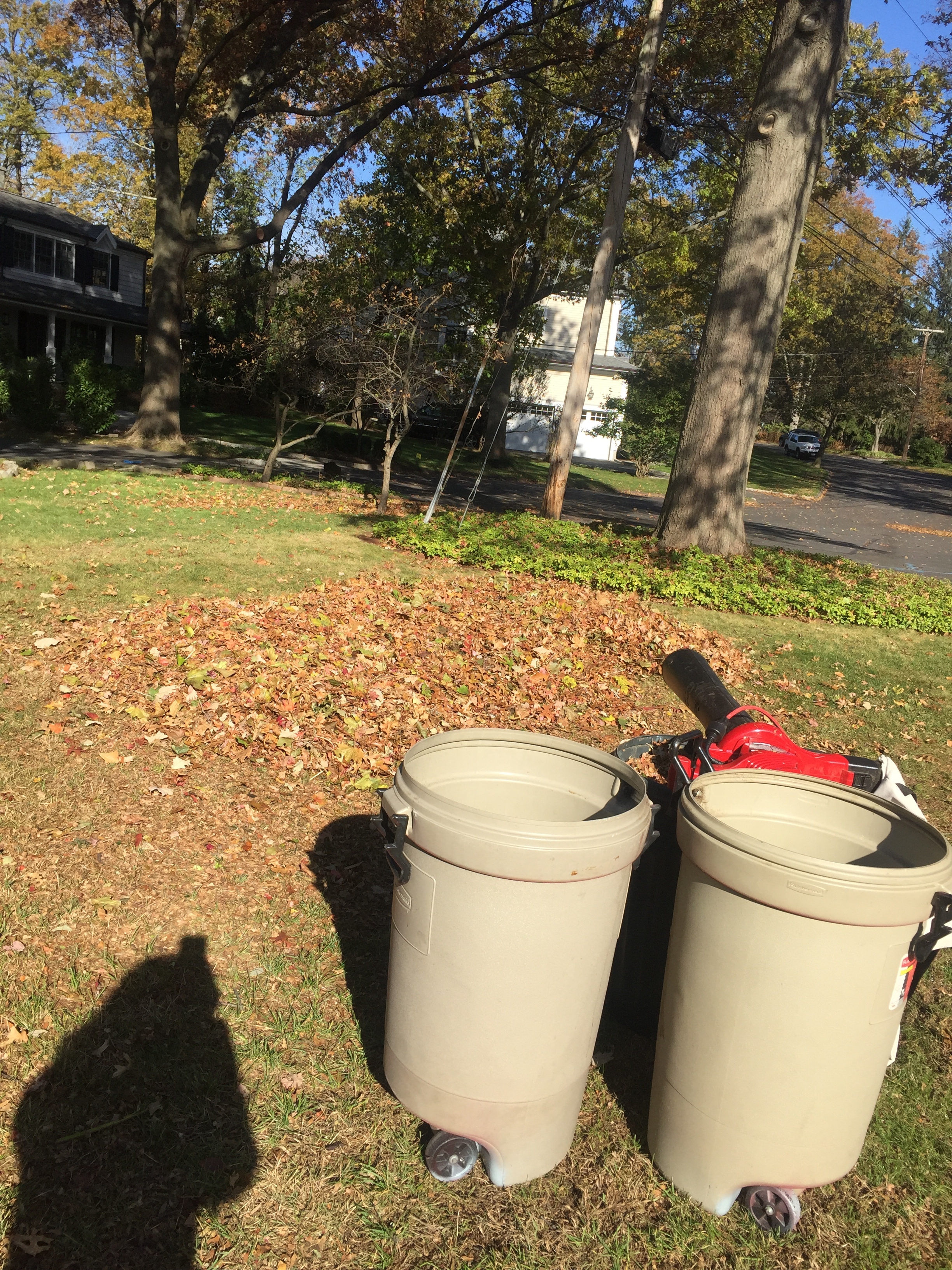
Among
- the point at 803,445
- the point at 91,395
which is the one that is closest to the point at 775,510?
the point at 91,395

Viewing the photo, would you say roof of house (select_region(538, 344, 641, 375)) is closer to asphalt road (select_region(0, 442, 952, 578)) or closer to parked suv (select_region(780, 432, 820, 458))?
asphalt road (select_region(0, 442, 952, 578))

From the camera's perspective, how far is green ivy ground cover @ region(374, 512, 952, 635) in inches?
382

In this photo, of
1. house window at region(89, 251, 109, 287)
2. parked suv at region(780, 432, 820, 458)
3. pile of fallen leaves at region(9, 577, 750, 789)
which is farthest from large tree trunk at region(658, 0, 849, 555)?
parked suv at region(780, 432, 820, 458)

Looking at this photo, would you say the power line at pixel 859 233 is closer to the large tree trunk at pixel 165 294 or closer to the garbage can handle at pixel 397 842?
the large tree trunk at pixel 165 294

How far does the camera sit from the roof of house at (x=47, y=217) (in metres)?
28.7

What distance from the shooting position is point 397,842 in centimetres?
249

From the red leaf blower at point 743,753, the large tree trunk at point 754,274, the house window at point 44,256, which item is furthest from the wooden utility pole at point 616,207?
the house window at point 44,256

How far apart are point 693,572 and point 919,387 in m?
57.9

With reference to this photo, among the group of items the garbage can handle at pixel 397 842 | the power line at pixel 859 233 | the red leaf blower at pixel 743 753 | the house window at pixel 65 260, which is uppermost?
the power line at pixel 859 233

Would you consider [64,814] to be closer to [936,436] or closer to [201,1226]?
[201,1226]

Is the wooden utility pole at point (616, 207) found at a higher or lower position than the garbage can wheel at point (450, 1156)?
higher

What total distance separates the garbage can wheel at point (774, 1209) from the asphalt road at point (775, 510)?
14624 mm

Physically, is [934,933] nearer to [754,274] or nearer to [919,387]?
[754,274]

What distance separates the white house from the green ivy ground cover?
26026 millimetres
